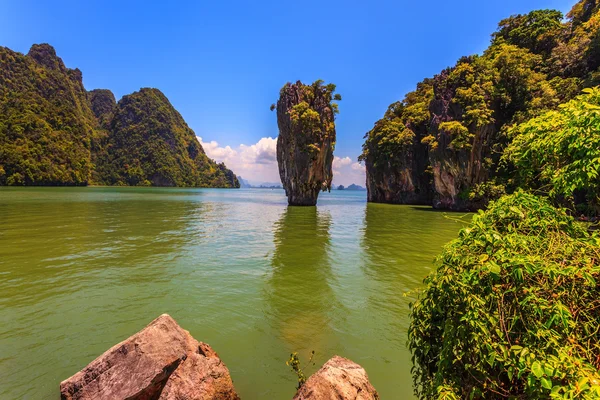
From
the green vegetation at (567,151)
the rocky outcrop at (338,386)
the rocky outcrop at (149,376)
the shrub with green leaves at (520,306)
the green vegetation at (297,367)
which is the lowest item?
the green vegetation at (297,367)

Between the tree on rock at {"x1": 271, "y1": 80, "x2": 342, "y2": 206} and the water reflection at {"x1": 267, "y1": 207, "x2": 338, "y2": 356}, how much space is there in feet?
88.3

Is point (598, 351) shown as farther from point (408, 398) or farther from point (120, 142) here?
point (120, 142)

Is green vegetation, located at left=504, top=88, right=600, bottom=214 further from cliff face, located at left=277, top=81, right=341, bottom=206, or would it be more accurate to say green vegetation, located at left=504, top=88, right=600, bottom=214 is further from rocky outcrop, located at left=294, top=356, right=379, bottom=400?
cliff face, located at left=277, top=81, right=341, bottom=206

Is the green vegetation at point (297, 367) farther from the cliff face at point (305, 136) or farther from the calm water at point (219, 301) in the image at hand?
the cliff face at point (305, 136)

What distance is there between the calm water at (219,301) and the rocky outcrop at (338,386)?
130 centimetres

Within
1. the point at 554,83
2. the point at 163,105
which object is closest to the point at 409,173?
the point at 554,83

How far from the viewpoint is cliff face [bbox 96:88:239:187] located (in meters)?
144

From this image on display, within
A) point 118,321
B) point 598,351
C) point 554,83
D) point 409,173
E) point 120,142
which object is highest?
point 120,142

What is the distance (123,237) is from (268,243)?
8.75 m

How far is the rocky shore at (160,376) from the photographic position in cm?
343

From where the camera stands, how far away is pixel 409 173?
165 ft

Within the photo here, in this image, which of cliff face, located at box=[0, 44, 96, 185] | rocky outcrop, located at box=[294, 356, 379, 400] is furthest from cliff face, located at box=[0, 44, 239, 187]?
rocky outcrop, located at box=[294, 356, 379, 400]

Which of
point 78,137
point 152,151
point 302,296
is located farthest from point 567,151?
point 152,151

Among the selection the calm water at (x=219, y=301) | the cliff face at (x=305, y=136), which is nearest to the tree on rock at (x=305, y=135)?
the cliff face at (x=305, y=136)
